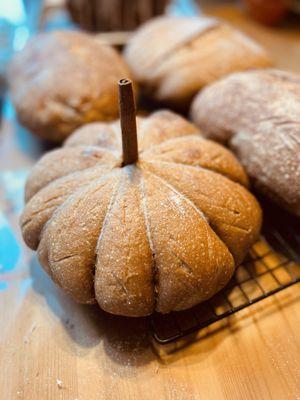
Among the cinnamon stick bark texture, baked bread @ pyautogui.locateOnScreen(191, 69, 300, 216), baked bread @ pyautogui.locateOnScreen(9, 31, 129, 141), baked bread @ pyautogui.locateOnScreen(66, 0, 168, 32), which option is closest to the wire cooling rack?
baked bread @ pyautogui.locateOnScreen(191, 69, 300, 216)

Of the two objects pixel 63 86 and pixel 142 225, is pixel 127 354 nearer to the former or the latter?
pixel 142 225

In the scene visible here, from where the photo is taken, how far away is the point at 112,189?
109 centimetres

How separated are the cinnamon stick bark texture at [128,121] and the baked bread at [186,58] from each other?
0.71m

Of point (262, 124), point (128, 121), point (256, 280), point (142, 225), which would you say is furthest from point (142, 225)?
point (262, 124)

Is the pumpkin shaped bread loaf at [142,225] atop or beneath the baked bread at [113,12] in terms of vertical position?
beneath

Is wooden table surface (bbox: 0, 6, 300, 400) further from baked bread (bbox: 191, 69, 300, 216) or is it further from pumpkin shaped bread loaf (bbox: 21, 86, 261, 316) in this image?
baked bread (bbox: 191, 69, 300, 216)

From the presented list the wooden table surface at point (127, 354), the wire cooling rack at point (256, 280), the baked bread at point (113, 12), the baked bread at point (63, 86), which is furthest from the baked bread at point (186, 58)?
the wooden table surface at point (127, 354)

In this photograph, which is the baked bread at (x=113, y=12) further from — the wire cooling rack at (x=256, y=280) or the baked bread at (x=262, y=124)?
the wire cooling rack at (x=256, y=280)

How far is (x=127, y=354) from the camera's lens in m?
1.10

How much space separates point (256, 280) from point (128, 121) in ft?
2.20

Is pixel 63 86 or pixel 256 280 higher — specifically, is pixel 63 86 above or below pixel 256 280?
above

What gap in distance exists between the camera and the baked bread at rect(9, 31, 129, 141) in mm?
1578

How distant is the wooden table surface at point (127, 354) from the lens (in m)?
1.02

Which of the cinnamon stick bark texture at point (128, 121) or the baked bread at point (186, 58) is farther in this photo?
the baked bread at point (186, 58)
